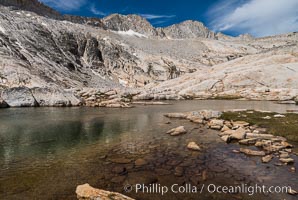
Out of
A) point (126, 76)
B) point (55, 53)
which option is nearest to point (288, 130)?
point (55, 53)

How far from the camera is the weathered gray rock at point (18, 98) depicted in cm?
5638

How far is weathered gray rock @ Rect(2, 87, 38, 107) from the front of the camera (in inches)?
2219

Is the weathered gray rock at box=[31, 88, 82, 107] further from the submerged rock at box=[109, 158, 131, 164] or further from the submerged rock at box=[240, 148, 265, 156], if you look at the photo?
the submerged rock at box=[240, 148, 265, 156]

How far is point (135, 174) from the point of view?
45.3ft

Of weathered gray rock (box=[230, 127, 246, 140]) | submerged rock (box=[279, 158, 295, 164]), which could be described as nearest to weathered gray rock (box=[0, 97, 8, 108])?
weathered gray rock (box=[230, 127, 246, 140])

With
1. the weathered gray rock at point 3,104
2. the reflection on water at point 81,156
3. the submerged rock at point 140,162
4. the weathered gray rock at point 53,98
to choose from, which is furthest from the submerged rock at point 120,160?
the weathered gray rock at point 3,104

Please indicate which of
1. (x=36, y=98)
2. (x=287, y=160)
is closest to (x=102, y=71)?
(x=36, y=98)

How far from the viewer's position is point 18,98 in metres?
57.1

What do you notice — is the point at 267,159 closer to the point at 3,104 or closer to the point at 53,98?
the point at 53,98

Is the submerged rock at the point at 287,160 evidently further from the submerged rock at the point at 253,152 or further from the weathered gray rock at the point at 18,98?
the weathered gray rock at the point at 18,98

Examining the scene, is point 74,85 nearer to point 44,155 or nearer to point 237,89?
point 237,89

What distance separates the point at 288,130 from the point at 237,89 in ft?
262

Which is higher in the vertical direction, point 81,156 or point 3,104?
point 3,104

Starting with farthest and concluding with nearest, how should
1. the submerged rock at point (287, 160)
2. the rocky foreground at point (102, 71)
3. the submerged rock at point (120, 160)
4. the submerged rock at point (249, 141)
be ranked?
the rocky foreground at point (102, 71) < the submerged rock at point (249, 141) < the submerged rock at point (120, 160) < the submerged rock at point (287, 160)
